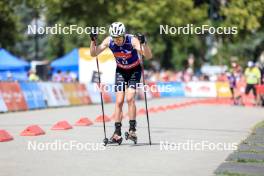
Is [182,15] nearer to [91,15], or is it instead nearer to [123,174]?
[91,15]

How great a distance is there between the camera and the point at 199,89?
47.3 metres

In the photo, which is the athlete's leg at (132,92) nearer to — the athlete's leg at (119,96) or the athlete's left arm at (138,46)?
the athlete's leg at (119,96)

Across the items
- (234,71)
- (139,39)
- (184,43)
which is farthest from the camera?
(184,43)

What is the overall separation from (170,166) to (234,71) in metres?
24.9

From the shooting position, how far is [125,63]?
12.3m

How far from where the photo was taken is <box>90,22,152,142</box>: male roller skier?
473 inches

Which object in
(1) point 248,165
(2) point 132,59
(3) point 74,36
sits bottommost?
(1) point 248,165

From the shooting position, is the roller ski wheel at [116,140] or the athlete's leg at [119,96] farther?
the athlete's leg at [119,96]

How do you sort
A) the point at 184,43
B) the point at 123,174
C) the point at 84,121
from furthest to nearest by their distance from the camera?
the point at 184,43 → the point at 84,121 → the point at 123,174

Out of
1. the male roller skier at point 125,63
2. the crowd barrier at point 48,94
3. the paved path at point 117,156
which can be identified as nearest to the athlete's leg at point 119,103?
the male roller skier at point 125,63

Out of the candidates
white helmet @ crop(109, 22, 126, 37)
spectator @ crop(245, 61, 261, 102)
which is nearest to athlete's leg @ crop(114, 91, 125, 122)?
white helmet @ crop(109, 22, 126, 37)

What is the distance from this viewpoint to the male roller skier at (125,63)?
Answer: 1202cm

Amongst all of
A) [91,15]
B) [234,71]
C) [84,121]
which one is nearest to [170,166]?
[84,121]

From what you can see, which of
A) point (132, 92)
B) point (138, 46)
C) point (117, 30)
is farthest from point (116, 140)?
point (117, 30)
